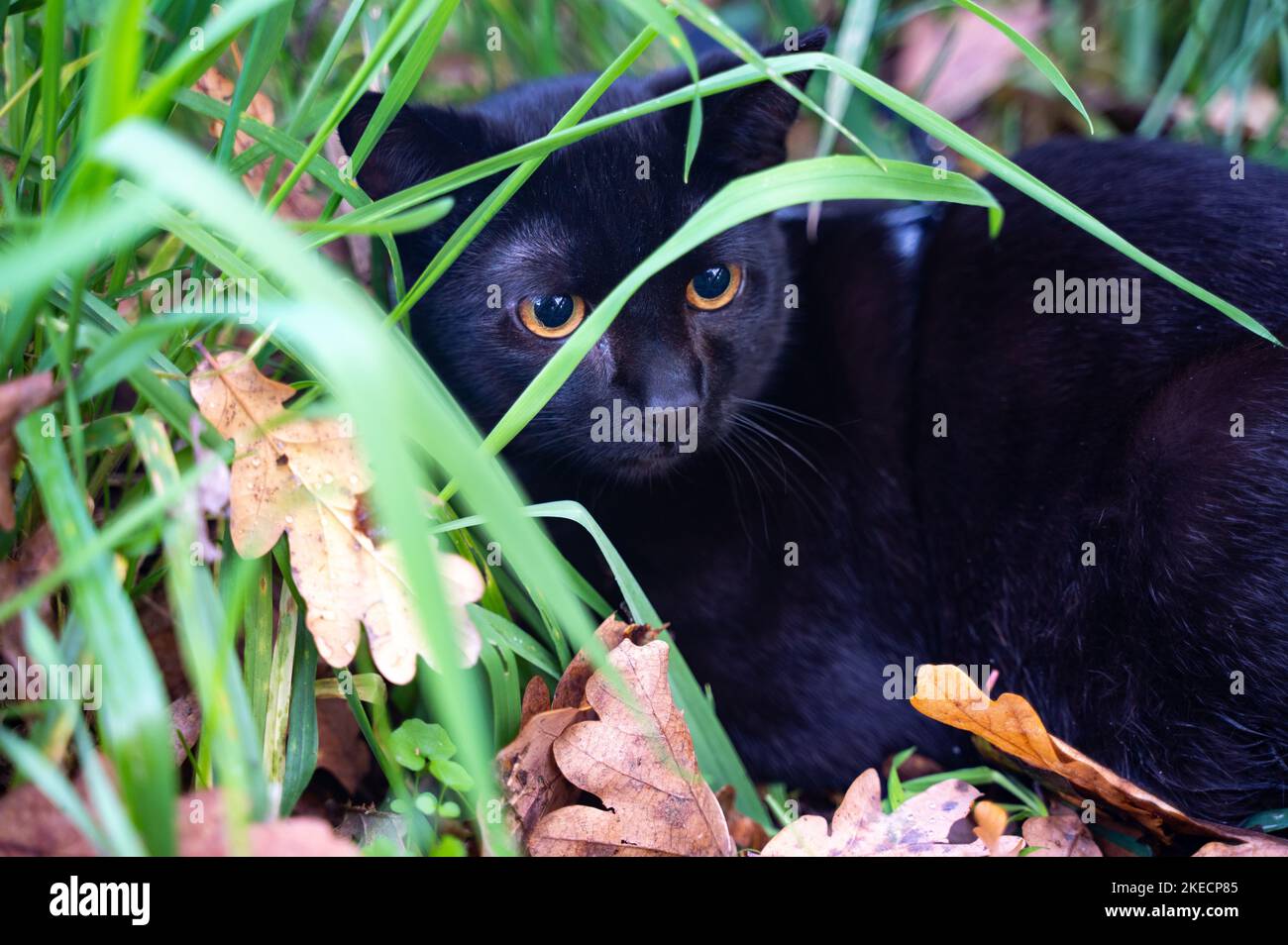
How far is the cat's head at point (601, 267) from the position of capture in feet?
5.05

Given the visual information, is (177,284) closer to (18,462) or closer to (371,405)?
(18,462)

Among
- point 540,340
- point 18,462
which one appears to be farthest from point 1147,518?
point 18,462

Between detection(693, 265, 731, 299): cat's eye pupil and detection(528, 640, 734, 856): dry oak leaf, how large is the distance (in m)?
0.60

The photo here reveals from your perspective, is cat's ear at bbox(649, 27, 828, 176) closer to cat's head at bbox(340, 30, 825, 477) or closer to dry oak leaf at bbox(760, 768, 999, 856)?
cat's head at bbox(340, 30, 825, 477)

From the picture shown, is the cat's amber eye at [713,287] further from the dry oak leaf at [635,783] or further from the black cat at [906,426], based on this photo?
the dry oak leaf at [635,783]

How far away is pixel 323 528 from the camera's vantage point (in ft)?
3.93

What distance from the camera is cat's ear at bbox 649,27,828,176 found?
1.59 metres

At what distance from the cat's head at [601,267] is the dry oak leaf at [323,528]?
18.0 inches

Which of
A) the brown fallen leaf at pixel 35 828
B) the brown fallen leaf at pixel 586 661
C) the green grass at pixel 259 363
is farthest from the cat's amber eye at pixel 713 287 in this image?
the brown fallen leaf at pixel 35 828

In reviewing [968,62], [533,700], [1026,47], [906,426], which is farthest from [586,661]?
[968,62]
